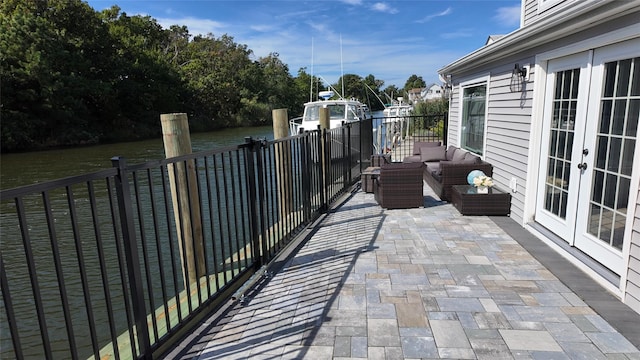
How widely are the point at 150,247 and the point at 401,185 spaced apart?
3803mm

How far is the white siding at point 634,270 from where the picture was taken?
2.42 m

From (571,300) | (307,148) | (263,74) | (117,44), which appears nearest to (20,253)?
(307,148)

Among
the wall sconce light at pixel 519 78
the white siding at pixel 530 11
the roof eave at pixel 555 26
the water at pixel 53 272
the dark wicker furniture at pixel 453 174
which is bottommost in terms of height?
the water at pixel 53 272

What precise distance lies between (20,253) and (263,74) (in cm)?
4595

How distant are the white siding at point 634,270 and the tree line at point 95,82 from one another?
13505 mm

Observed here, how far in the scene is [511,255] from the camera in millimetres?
3459

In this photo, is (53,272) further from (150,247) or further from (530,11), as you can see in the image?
(530,11)

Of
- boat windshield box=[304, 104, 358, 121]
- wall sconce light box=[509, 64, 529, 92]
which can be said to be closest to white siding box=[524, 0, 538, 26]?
wall sconce light box=[509, 64, 529, 92]

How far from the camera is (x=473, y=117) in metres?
6.47

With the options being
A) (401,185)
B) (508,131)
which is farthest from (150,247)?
(508,131)

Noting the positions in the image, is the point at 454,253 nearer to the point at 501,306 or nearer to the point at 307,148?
the point at 501,306

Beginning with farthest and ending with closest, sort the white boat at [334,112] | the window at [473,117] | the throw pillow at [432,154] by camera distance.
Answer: the white boat at [334,112], the throw pillow at [432,154], the window at [473,117]

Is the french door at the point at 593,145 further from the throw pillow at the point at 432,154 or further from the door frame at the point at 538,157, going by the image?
the throw pillow at the point at 432,154

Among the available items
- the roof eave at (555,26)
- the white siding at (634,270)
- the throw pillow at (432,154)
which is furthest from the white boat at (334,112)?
the white siding at (634,270)
